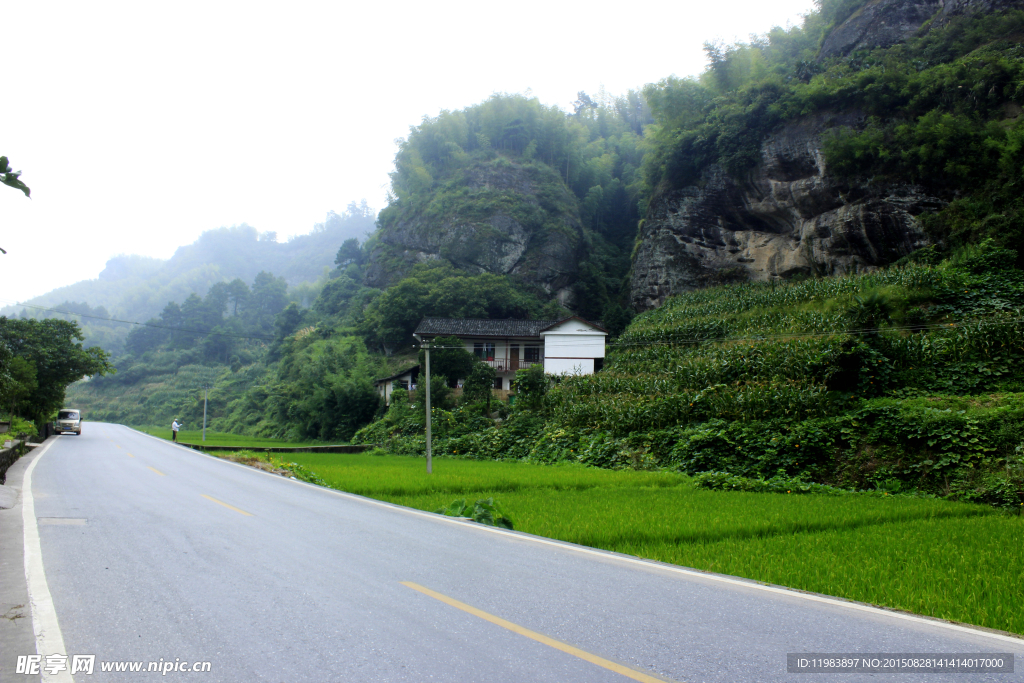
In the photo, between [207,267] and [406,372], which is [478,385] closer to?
[406,372]

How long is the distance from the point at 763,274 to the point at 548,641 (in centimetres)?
3691

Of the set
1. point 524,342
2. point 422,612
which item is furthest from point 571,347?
point 422,612

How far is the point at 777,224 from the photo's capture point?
37000 mm

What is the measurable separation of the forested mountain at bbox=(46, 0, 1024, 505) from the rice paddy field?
329cm

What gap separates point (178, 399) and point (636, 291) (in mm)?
56431

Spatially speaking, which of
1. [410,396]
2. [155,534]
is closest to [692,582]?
[155,534]

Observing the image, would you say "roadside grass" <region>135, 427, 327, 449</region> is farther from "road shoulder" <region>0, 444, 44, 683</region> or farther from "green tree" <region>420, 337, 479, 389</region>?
"road shoulder" <region>0, 444, 44, 683</region>

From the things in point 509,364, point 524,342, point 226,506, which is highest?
point 524,342

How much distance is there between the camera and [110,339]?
Answer: 106 metres

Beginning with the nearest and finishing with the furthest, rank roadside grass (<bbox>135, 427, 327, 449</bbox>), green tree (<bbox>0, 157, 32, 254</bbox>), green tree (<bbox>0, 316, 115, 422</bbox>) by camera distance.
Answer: green tree (<bbox>0, 157, 32, 254</bbox>), green tree (<bbox>0, 316, 115, 422</bbox>), roadside grass (<bbox>135, 427, 327, 449</bbox>)

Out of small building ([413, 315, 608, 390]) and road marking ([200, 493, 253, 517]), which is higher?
small building ([413, 315, 608, 390])

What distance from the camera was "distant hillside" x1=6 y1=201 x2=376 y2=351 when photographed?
129m

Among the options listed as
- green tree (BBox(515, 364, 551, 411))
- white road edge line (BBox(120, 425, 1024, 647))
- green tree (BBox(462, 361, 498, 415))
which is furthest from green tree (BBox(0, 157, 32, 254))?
green tree (BBox(462, 361, 498, 415))

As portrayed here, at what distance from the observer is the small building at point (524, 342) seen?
38.6 meters
